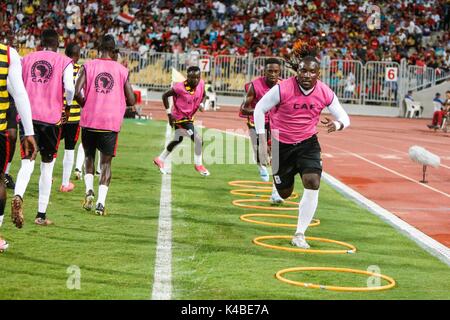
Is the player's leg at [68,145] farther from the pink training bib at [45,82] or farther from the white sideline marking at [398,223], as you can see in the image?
the white sideline marking at [398,223]

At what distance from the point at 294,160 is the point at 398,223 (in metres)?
2.36

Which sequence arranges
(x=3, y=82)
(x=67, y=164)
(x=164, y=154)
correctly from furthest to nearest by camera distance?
(x=164, y=154), (x=67, y=164), (x=3, y=82)

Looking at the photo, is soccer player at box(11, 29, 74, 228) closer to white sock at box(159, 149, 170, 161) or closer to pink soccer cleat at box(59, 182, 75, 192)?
pink soccer cleat at box(59, 182, 75, 192)

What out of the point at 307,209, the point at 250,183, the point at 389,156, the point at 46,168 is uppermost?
the point at 46,168

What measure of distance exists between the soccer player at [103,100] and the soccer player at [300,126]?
1.97m

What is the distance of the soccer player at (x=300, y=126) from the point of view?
32.4 ft

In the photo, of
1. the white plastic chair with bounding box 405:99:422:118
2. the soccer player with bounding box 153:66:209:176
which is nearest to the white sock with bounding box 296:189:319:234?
the soccer player with bounding box 153:66:209:176

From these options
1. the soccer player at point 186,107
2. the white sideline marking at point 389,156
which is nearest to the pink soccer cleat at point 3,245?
the soccer player at point 186,107

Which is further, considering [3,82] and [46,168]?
[46,168]

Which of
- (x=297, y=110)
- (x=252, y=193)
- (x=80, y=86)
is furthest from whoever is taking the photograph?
(x=252, y=193)

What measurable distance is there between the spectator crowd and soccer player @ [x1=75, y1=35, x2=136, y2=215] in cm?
2697

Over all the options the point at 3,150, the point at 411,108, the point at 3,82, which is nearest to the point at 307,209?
the point at 3,150

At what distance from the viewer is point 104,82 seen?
11.1m

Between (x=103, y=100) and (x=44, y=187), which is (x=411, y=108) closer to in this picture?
(x=103, y=100)
